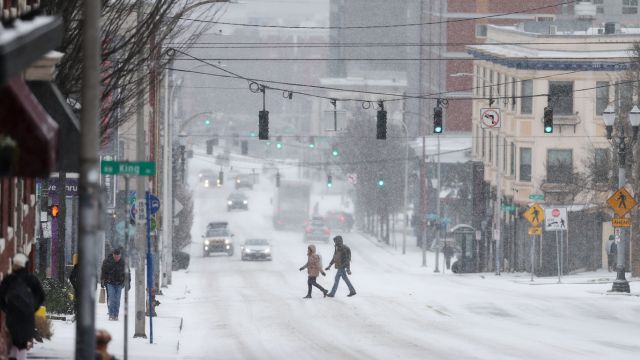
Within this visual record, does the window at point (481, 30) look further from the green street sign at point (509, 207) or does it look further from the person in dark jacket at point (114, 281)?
the person in dark jacket at point (114, 281)

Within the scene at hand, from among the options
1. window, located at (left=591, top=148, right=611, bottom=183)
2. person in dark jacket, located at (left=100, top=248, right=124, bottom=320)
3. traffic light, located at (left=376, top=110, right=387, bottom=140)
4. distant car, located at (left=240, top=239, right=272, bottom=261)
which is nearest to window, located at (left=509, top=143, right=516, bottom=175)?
→ distant car, located at (left=240, top=239, right=272, bottom=261)

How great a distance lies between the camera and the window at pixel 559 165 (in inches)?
2498

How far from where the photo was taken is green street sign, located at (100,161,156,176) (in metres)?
16.7

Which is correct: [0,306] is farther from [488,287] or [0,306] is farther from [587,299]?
[488,287]

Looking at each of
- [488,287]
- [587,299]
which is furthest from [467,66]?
[587,299]

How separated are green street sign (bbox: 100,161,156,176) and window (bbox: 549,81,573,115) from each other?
48.4 m

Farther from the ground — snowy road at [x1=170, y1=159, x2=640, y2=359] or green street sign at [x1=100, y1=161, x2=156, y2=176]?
green street sign at [x1=100, y1=161, x2=156, y2=176]

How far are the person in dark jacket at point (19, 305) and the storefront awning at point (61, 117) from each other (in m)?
1.36

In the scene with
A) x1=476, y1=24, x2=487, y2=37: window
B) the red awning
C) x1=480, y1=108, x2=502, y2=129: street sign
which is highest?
x1=476, y1=24, x2=487, y2=37: window

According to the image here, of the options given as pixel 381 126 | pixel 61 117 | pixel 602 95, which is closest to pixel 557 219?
pixel 381 126

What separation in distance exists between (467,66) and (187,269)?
48367 millimetres

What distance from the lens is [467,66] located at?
10600cm

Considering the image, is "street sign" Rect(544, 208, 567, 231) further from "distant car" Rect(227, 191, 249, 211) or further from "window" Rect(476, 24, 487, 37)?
"distant car" Rect(227, 191, 249, 211)

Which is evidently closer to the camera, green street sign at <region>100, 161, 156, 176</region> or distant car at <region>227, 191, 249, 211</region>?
green street sign at <region>100, 161, 156, 176</region>
